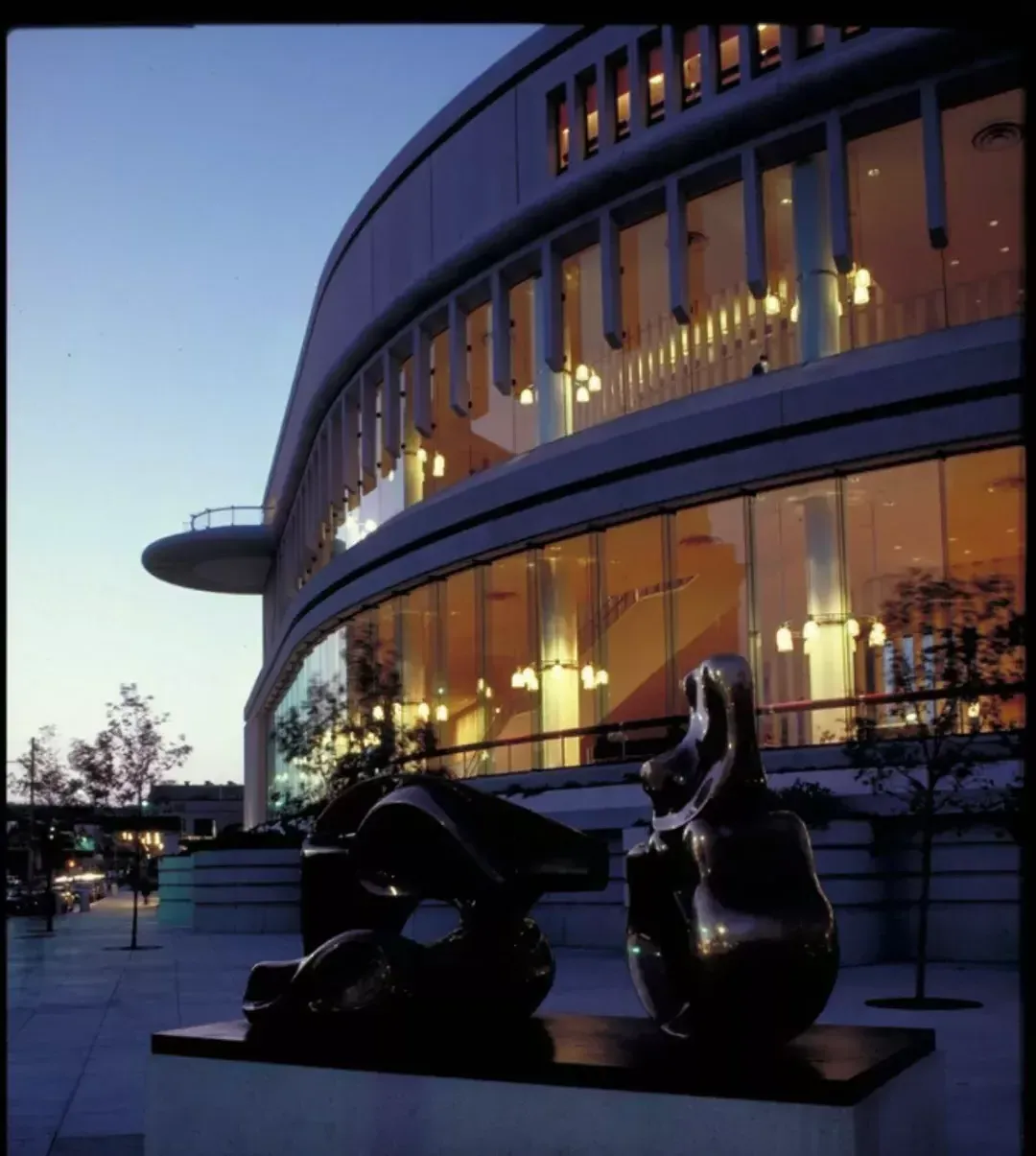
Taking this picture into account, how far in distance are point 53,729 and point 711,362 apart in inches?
2946

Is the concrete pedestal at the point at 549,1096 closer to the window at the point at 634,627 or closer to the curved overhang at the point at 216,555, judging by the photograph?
the window at the point at 634,627

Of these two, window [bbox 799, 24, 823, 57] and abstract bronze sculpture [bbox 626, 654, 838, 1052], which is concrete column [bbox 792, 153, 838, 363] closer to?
window [bbox 799, 24, 823, 57]

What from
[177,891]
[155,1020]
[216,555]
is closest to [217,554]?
[216,555]

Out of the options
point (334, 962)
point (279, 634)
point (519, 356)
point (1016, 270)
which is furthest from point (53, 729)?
point (334, 962)

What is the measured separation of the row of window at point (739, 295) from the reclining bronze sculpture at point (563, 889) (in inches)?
654

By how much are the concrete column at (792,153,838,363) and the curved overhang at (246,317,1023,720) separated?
66 centimetres

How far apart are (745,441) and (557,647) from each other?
605cm

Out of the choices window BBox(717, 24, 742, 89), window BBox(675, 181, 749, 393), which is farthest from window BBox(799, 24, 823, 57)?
window BBox(675, 181, 749, 393)

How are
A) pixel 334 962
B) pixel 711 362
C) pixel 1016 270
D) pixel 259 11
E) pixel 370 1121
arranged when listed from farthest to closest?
pixel 711 362 → pixel 1016 270 → pixel 334 962 → pixel 370 1121 → pixel 259 11

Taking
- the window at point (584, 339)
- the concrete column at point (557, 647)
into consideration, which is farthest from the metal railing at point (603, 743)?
the window at point (584, 339)

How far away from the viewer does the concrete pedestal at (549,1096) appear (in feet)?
16.7

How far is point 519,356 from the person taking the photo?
90.8 feet

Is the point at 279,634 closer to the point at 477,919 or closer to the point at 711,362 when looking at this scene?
the point at 711,362

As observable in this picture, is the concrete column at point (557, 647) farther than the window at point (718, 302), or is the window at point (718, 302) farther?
the concrete column at point (557, 647)
